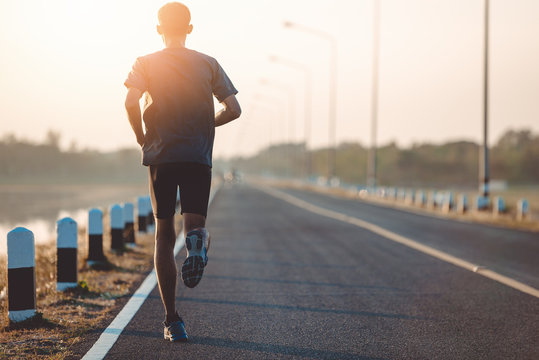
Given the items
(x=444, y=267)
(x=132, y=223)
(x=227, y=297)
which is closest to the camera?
(x=227, y=297)

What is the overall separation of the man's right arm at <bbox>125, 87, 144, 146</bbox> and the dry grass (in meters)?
1.49

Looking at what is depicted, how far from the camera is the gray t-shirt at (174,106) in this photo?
3789 millimetres

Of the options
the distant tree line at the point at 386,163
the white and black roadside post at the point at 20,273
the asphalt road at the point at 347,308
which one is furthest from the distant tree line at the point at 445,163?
the white and black roadside post at the point at 20,273

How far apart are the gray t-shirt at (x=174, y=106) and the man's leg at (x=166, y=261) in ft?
1.50

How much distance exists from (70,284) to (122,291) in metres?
0.51

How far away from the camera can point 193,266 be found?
357 centimetres

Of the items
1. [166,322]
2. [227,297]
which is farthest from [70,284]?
[166,322]

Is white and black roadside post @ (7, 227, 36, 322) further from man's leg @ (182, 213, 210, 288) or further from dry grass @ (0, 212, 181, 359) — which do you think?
man's leg @ (182, 213, 210, 288)

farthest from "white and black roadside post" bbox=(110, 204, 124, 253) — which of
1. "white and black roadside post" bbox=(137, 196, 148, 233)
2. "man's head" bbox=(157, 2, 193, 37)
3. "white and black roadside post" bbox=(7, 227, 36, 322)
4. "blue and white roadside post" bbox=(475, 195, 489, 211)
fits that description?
"blue and white roadside post" bbox=(475, 195, 489, 211)

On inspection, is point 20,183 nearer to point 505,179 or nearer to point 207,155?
point 207,155

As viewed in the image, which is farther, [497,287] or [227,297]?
[497,287]

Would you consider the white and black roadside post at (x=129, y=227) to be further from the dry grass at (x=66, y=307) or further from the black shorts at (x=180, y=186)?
the black shorts at (x=180, y=186)

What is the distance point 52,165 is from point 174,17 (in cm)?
7819

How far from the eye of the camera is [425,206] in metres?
24.4
